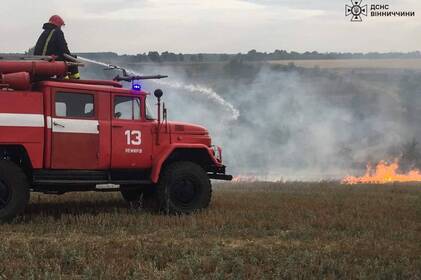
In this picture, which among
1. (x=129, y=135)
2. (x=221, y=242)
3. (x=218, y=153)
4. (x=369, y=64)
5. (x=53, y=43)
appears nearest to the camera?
(x=221, y=242)

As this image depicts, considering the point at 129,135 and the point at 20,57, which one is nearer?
the point at 20,57

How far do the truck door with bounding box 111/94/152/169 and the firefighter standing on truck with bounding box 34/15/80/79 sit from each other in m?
1.16

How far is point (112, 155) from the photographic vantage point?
425 inches

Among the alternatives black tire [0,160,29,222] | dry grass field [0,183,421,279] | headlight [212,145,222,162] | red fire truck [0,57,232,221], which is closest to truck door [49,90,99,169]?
red fire truck [0,57,232,221]

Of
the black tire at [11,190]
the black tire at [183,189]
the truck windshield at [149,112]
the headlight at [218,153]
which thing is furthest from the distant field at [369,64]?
the black tire at [11,190]

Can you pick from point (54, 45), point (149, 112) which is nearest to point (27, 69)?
point (54, 45)

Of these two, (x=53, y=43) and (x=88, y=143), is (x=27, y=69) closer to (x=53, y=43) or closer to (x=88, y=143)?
(x=53, y=43)

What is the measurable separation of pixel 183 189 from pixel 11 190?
3.22m

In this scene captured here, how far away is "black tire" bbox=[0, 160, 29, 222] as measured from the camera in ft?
31.9

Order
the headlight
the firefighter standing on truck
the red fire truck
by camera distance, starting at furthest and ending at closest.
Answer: the headlight
the firefighter standing on truck
the red fire truck

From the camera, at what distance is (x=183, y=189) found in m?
11.4

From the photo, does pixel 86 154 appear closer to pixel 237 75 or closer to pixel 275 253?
pixel 275 253

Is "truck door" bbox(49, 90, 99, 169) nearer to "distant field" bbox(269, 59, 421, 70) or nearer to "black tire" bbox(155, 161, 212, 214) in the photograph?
"black tire" bbox(155, 161, 212, 214)

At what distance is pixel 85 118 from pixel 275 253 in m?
4.72
